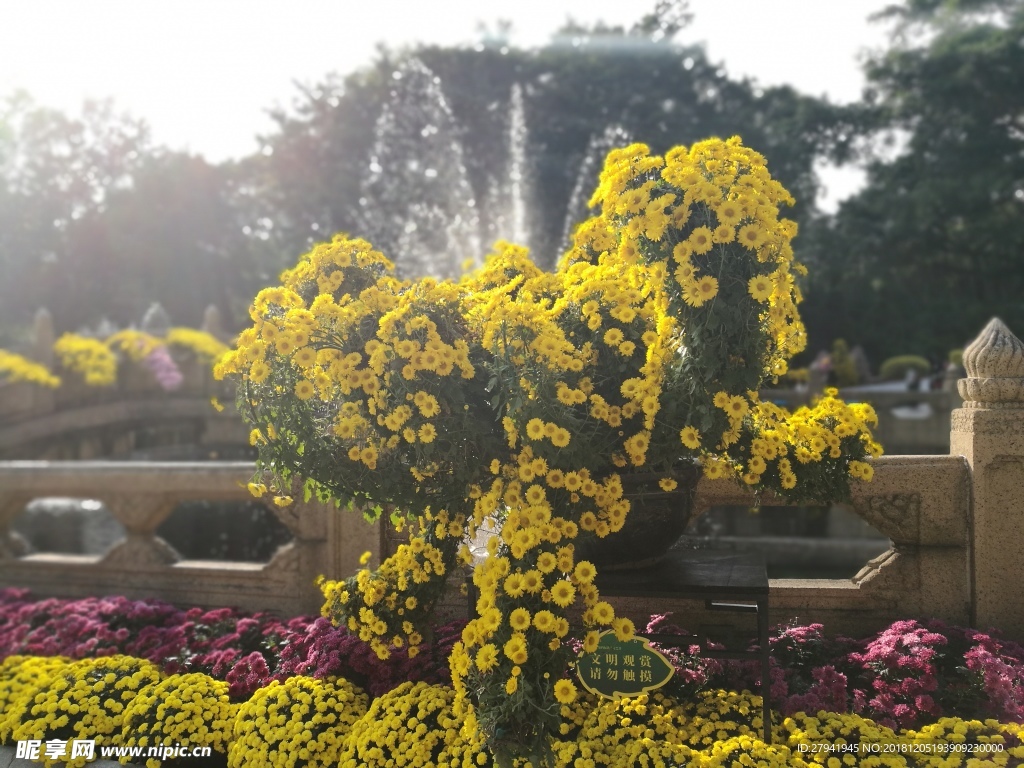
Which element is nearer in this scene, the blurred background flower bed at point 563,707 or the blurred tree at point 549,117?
the blurred background flower bed at point 563,707

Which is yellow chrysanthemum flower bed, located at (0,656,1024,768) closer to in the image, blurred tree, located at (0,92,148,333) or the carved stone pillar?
the carved stone pillar

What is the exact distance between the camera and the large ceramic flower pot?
289cm

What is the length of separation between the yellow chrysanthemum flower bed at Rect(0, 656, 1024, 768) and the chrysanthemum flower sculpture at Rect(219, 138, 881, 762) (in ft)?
1.29

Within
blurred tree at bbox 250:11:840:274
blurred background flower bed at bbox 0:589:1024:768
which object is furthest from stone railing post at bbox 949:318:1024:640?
blurred tree at bbox 250:11:840:274

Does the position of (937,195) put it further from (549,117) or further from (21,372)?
(21,372)

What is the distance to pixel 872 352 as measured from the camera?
2656cm

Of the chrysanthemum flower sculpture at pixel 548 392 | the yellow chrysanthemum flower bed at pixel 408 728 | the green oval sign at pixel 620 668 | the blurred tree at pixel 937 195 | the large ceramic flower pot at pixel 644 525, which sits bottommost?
the yellow chrysanthemum flower bed at pixel 408 728

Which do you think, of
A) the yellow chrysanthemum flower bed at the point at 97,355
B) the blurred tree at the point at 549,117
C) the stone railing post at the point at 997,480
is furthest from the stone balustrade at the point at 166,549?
the blurred tree at the point at 549,117

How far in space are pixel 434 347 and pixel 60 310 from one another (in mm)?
33201

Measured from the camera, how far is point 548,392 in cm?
255

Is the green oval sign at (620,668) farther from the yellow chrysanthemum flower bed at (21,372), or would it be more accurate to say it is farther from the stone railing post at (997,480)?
the yellow chrysanthemum flower bed at (21,372)

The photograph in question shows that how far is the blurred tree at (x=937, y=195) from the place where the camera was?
2172 centimetres

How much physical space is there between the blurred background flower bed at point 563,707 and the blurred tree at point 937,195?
20.6 meters

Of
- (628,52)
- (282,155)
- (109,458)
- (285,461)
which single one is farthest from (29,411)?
(628,52)
